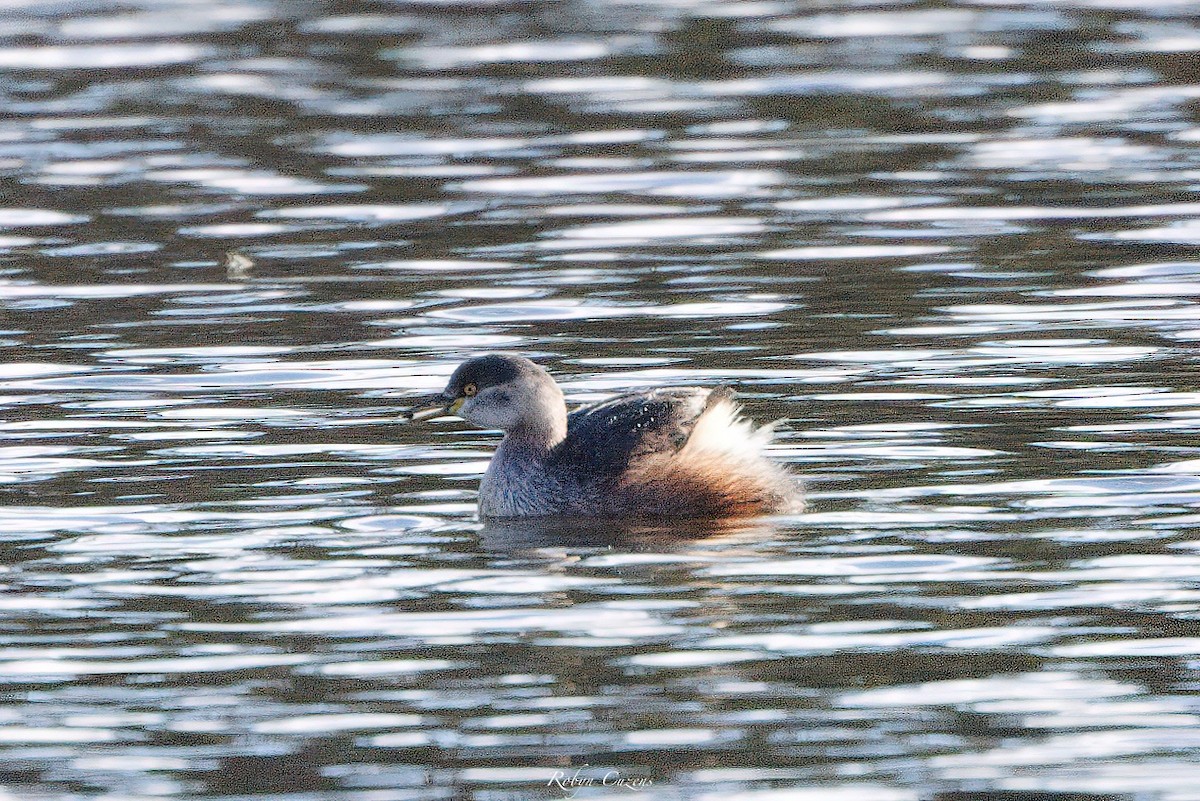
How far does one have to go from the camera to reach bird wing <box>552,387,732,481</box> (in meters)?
9.89

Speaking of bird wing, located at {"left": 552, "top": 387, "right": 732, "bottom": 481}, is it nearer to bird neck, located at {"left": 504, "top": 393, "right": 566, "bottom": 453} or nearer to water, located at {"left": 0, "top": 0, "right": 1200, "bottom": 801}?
bird neck, located at {"left": 504, "top": 393, "right": 566, "bottom": 453}

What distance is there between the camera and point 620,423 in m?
10.0

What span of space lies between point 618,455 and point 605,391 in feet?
6.23

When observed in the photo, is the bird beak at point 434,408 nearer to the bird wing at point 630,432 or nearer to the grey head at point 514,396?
the grey head at point 514,396

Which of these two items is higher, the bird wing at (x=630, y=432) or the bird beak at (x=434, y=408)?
the bird beak at (x=434, y=408)

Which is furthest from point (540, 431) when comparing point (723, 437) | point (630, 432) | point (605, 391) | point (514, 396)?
point (605, 391)

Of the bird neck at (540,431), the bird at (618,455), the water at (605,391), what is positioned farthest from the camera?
the bird neck at (540,431)

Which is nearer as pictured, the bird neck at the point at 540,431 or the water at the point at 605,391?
the water at the point at 605,391

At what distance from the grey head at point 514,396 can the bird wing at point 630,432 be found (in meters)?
0.11

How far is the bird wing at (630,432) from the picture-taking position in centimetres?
989

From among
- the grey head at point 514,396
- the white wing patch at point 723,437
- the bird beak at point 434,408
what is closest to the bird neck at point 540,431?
the grey head at point 514,396

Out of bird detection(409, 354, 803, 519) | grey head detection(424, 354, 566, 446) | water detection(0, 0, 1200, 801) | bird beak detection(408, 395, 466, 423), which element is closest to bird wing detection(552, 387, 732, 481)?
bird detection(409, 354, 803, 519)

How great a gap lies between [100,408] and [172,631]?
3716mm

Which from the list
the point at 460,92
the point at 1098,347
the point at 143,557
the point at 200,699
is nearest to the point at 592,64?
the point at 460,92
